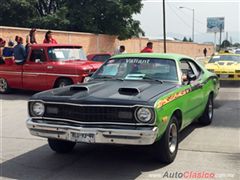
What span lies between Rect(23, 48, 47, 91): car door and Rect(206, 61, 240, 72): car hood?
240 inches

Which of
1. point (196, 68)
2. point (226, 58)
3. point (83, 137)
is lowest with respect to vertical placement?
point (83, 137)

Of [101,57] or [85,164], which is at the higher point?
[101,57]

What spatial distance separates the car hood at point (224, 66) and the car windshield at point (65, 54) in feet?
16.1

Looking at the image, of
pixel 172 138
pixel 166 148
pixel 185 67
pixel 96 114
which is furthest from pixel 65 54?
pixel 166 148

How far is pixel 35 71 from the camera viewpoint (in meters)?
12.8

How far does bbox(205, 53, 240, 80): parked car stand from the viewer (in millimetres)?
15000

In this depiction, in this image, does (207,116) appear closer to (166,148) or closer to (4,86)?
(166,148)

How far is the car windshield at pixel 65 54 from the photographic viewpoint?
41.7ft

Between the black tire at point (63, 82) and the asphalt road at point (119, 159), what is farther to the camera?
the black tire at point (63, 82)

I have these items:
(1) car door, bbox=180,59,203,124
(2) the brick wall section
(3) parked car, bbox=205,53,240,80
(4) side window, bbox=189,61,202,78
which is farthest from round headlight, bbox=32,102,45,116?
(2) the brick wall section

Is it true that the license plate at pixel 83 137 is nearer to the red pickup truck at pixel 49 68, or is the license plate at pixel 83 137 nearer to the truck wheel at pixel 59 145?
the truck wheel at pixel 59 145

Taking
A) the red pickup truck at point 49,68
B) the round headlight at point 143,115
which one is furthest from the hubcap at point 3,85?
the round headlight at point 143,115

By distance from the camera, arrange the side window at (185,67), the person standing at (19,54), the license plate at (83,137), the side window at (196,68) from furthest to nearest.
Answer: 1. the person standing at (19,54)
2. the side window at (196,68)
3. the side window at (185,67)
4. the license plate at (83,137)

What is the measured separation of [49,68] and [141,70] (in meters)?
6.15
